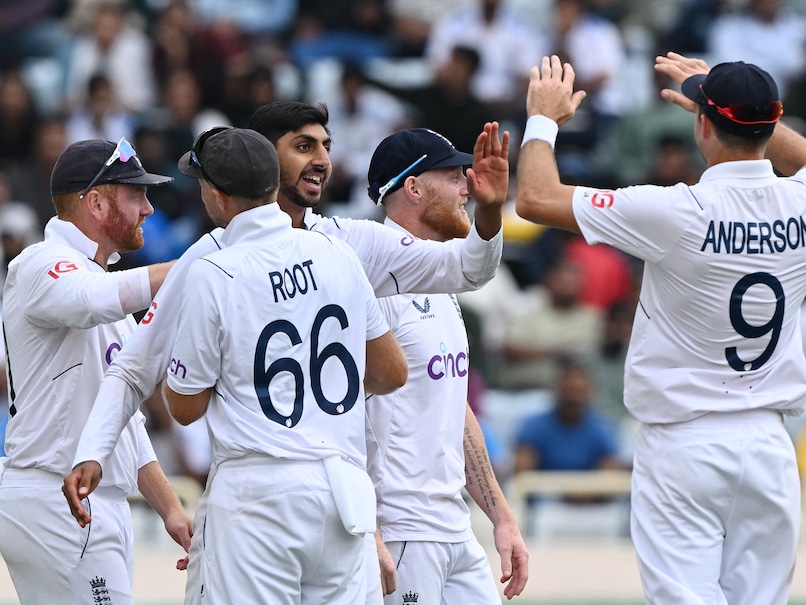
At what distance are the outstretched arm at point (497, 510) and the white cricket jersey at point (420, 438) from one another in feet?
0.65

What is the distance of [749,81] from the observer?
4.86 m

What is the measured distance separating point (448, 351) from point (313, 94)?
853 cm

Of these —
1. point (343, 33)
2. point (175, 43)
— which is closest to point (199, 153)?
point (175, 43)

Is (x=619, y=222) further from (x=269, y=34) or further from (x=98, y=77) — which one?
(x=269, y=34)

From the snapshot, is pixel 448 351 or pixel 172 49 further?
pixel 172 49

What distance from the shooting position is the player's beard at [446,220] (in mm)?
5609

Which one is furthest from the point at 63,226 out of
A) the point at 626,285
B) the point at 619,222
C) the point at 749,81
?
the point at 626,285

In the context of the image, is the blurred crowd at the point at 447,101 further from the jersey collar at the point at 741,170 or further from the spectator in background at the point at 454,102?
the jersey collar at the point at 741,170

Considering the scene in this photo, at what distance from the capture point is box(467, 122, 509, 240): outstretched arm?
184 inches

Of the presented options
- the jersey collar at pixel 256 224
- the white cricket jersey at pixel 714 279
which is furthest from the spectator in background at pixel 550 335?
the jersey collar at pixel 256 224

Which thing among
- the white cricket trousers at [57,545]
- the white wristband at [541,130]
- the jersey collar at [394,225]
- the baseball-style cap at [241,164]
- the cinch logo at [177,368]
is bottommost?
the white cricket trousers at [57,545]

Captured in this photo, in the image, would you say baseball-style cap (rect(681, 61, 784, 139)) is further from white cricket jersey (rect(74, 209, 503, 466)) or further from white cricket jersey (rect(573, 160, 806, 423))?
white cricket jersey (rect(74, 209, 503, 466))

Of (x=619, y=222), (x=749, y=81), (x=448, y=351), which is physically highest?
(x=749, y=81)

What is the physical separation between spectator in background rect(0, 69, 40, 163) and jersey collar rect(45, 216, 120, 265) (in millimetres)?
7936
